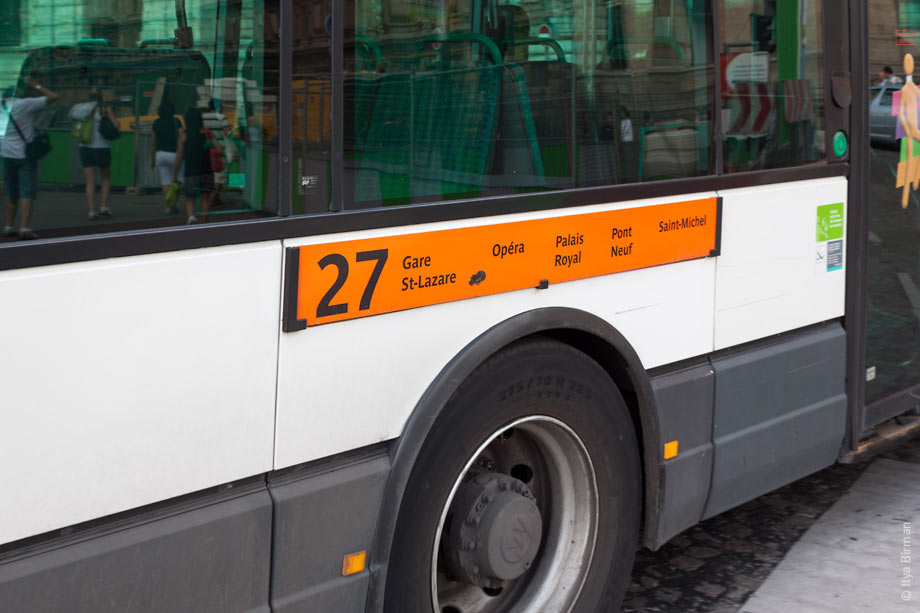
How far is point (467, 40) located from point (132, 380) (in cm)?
128

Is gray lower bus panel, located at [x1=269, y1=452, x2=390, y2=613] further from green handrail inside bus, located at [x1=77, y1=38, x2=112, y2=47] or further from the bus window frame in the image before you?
green handrail inside bus, located at [x1=77, y1=38, x2=112, y2=47]

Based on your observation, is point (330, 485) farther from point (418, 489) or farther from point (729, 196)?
point (729, 196)

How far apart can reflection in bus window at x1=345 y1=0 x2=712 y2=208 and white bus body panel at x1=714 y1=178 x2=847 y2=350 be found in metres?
0.30

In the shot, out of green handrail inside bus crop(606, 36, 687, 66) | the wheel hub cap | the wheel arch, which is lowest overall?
the wheel hub cap

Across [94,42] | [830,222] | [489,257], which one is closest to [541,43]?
[489,257]

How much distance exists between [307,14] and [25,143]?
73 centimetres

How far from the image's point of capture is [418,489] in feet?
9.41

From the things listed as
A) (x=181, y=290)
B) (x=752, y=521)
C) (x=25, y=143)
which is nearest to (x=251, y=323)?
(x=181, y=290)

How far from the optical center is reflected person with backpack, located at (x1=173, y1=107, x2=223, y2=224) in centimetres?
233

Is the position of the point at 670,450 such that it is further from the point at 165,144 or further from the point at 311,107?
the point at 165,144

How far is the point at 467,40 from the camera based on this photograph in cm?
289

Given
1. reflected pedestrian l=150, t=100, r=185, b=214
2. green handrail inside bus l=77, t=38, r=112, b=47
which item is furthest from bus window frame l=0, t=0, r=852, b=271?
green handrail inside bus l=77, t=38, r=112, b=47

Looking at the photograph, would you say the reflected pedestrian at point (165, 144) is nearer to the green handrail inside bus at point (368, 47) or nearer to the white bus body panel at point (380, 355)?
the white bus body panel at point (380, 355)

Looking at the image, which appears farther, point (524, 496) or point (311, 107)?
point (524, 496)
